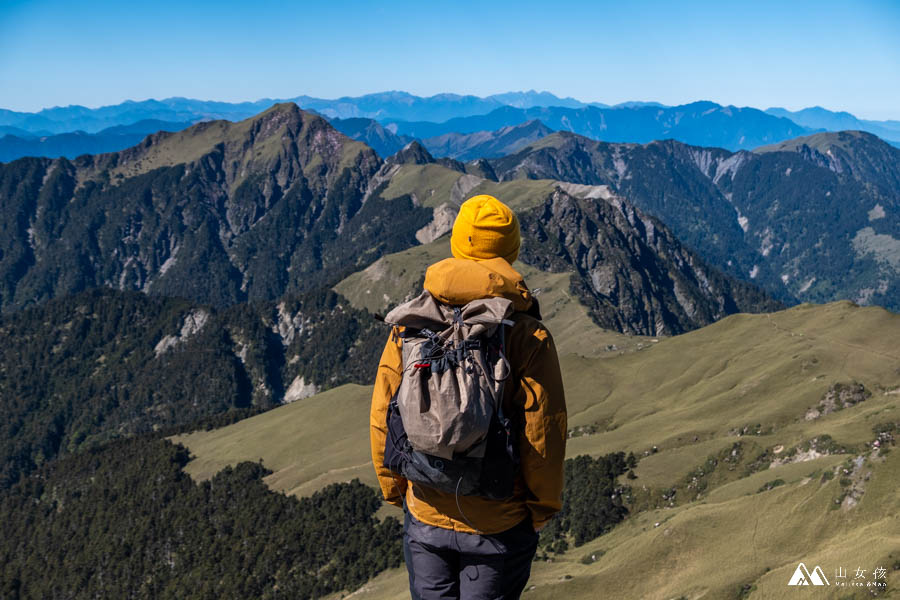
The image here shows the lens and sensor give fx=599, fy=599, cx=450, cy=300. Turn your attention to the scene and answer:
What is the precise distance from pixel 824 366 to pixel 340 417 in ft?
447

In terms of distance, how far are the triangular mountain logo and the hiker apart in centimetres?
4391

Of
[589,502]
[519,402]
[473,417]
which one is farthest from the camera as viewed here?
[589,502]

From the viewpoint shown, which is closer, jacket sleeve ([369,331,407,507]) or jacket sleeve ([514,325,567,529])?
jacket sleeve ([514,325,567,529])

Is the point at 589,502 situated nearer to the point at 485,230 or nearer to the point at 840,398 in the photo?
the point at 840,398

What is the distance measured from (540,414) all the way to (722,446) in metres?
103

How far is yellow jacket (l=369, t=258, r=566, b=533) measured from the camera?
8797 millimetres

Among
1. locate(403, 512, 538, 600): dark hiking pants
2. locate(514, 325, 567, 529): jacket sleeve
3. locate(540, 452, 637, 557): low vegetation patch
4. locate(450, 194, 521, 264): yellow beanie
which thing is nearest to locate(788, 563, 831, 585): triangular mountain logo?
locate(403, 512, 538, 600): dark hiking pants

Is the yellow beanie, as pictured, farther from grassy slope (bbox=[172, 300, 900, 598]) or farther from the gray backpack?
grassy slope (bbox=[172, 300, 900, 598])

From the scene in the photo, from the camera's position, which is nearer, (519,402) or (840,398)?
(519,402)

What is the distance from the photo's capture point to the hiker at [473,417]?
8328mm

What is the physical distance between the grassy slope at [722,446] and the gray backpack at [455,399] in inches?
1758

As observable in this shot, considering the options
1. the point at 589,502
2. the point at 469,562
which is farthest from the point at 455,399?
the point at 589,502

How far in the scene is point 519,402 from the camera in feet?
29.6

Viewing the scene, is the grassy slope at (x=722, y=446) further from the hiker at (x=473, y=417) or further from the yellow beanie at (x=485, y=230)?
the yellow beanie at (x=485, y=230)
